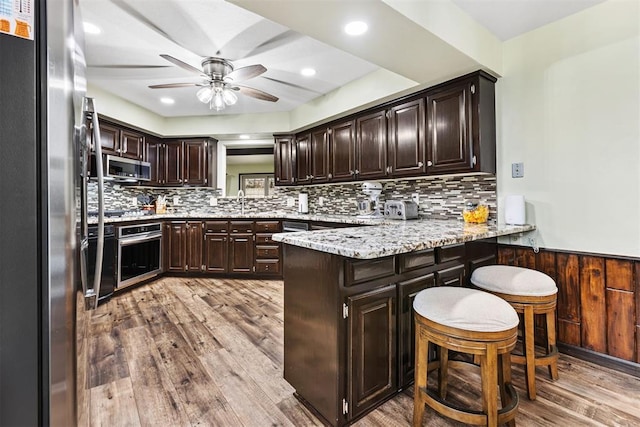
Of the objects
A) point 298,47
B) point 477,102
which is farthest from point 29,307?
point 477,102

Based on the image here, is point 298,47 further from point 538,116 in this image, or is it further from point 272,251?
point 272,251

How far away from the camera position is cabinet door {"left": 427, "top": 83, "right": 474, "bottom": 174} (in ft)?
8.49

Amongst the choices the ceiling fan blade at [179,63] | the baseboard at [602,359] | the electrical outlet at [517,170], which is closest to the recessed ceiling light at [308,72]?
the ceiling fan blade at [179,63]

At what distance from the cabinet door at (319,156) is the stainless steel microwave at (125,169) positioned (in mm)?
2467

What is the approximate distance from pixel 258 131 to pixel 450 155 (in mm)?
2994

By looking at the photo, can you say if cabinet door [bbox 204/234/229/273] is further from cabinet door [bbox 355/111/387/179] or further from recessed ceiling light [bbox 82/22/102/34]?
recessed ceiling light [bbox 82/22/102/34]

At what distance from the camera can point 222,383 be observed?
1.85 meters

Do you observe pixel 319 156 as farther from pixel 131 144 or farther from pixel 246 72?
pixel 131 144

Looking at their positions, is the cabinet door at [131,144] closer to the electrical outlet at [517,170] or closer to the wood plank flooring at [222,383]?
the wood plank flooring at [222,383]

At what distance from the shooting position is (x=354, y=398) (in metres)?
1.48

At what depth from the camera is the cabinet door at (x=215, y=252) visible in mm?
4438

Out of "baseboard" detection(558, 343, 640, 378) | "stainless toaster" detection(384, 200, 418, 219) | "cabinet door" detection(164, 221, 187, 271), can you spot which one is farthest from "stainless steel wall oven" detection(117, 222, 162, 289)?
"baseboard" detection(558, 343, 640, 378)

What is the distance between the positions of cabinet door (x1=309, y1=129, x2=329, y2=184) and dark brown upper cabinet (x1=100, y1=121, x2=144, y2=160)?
2.56 meters

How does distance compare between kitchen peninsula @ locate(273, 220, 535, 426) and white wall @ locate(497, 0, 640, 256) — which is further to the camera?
white wall @ locate(497, 0, 640, 256)
